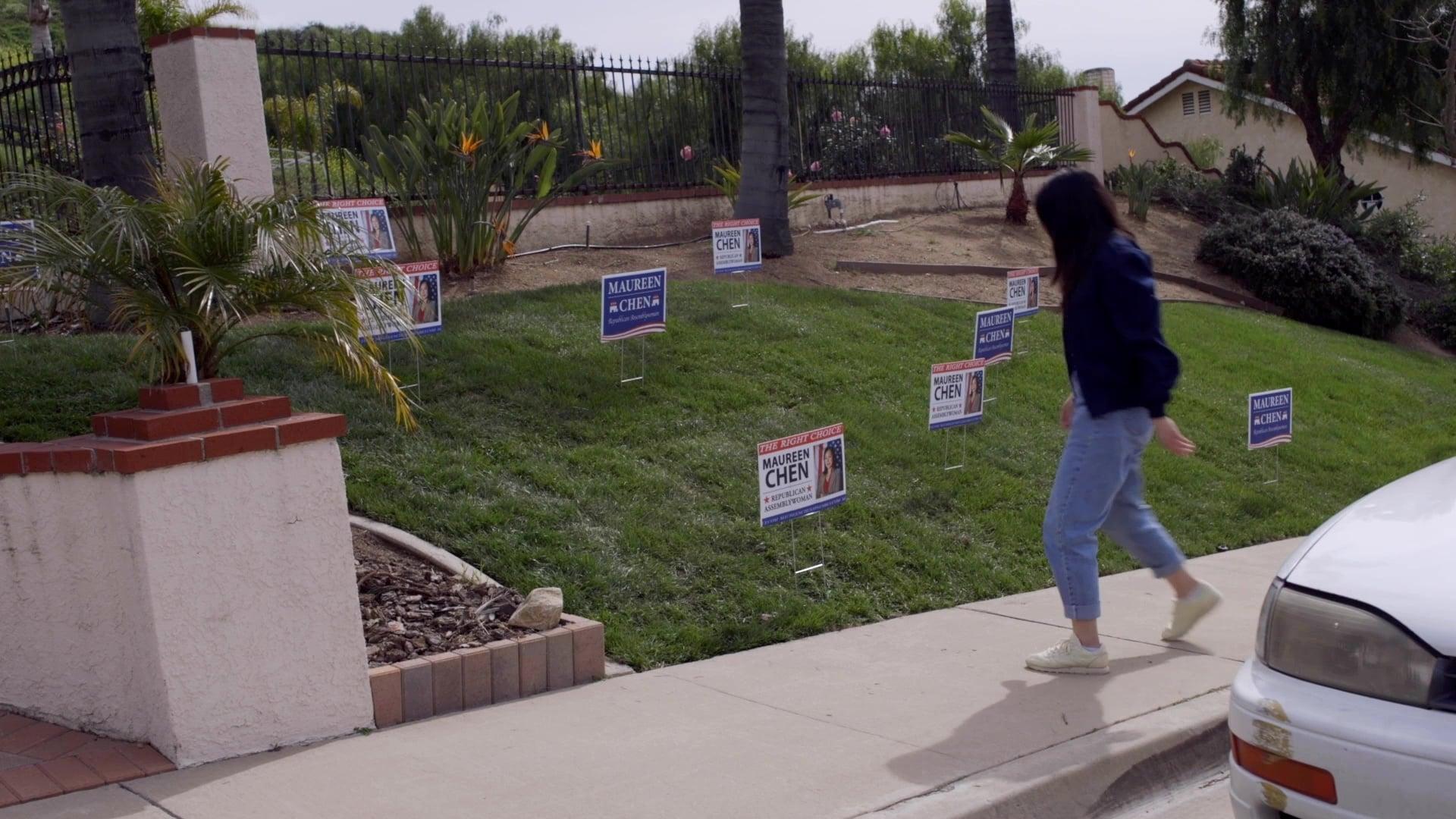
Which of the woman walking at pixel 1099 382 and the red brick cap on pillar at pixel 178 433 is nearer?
the red brick cap on pillar at pixel 178 433

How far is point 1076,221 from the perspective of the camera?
5.00 metres

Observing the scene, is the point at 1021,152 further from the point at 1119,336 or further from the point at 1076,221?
the point at 1119,336

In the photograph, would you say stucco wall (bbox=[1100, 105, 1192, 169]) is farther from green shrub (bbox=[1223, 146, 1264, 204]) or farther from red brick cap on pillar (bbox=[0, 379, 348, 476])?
red brick cap on pillar (bbox=[0, 379, 348, 476])

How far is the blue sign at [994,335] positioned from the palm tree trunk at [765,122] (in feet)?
14.3

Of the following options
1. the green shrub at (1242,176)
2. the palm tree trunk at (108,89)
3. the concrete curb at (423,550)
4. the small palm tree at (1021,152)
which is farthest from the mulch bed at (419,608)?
the green shrub at (1242,176)

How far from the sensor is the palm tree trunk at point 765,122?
43.2 ft

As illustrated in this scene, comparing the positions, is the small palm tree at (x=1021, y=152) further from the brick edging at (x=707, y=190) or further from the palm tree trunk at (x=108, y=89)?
the palm tree trunk at (x=108, y=89)

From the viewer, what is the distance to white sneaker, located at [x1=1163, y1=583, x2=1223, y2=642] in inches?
215

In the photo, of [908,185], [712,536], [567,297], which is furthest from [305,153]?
[712,536]

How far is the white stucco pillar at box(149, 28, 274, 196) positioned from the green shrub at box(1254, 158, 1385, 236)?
15.1m

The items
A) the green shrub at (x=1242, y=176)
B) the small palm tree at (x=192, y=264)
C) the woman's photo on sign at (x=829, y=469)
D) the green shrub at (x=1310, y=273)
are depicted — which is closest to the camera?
the small palm tree at (x=192, y=264)

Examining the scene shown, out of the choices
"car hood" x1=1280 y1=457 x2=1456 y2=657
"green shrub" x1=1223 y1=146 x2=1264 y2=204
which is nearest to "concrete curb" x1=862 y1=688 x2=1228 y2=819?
"car hood" x1=1280 y1=457 x2=1456 y2=657

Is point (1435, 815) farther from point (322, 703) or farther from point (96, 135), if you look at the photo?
point (96, 135)

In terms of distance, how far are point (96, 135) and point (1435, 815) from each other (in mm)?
8739
